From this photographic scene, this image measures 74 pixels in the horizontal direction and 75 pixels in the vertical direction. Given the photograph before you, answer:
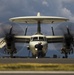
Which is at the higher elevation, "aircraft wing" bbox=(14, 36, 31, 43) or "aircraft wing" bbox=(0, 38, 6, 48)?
"aircraft wing" bbox=(14, 36, 31, 43)

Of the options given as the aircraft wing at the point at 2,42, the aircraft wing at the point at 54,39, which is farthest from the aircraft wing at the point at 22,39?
the aircraft wing at the point at 54,39

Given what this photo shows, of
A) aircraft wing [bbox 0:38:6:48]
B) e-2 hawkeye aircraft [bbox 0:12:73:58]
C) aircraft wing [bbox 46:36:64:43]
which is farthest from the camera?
aircraft wing [bbox 46:36:64:43]

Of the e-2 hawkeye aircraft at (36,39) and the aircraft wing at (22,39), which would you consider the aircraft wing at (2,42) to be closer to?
the e-2 hawkeye aircraft at (36,39)

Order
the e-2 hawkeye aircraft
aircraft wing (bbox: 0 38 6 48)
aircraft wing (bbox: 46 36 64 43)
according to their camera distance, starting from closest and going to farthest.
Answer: the e-2 hawkeye aircraft < aircraft wing (bbox: 0 38 6 48) < aircraft wing (bbox: 46 36 64 43)

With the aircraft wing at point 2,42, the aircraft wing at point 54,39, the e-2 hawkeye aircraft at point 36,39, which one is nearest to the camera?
the e-2 hawkeye aircraft at point 36,39

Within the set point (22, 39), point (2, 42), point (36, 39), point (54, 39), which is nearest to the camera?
point (36, 39)

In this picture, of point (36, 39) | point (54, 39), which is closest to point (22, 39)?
point (54, 39)

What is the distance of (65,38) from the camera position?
5522 cm

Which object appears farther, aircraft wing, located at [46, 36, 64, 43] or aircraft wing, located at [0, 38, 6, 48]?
aircraft wing, located at [46, 36, 64, 43]

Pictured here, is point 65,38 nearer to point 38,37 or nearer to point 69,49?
point 69,49

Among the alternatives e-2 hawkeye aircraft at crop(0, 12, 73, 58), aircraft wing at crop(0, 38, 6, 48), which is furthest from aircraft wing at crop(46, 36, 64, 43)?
aircraft wing at crop(0, 38, 6, 48)

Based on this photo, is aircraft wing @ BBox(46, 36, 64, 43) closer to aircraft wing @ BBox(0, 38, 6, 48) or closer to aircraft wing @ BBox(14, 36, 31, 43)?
aircraft wing @ BBox(14, 36, 31, 43)

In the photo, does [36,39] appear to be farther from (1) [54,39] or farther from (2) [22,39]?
(2) [22,39]

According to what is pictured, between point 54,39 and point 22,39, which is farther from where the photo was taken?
point 22,39
